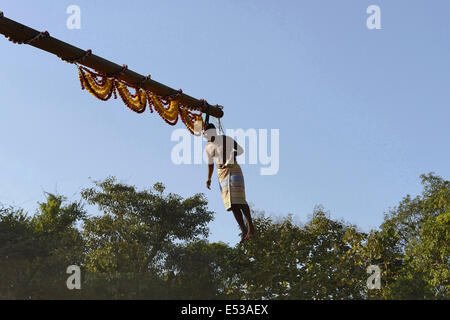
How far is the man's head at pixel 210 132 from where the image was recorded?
1059 cm

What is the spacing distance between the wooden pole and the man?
106 cm

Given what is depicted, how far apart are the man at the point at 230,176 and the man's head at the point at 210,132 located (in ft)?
0.08

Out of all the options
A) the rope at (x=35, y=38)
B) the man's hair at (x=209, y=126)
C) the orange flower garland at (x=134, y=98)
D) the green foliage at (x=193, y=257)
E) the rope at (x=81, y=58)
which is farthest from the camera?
the green foliage at (x=193, y=257)

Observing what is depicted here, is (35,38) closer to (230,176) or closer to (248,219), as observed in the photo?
(230,176)

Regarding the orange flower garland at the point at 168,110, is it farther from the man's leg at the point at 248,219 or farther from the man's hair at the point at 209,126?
the man's leg at the point at 248,219

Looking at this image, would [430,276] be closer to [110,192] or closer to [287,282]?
[287,282]

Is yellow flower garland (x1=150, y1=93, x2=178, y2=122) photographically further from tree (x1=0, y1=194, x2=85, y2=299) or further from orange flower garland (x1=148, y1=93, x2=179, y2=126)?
tree (x1=0, y1=194, x2=85, y2=299)

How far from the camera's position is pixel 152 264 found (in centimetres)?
2631

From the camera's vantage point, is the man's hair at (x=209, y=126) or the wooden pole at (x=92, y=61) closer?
the wooden pole at (x=92, y=61)

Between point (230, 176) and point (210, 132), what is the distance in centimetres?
112

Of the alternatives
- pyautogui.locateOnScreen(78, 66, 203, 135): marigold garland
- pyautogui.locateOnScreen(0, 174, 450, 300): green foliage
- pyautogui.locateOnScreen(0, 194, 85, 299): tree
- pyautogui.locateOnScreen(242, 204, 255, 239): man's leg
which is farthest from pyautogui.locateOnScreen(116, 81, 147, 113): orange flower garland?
pyautogui.locateOnScreen(0, 194, 85, 299): tree

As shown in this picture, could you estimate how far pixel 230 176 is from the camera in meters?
10.1

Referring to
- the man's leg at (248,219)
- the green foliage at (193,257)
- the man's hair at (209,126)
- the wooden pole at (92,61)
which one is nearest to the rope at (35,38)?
the wooden pole at (92,61)

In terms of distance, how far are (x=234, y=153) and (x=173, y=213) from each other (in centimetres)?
1904
